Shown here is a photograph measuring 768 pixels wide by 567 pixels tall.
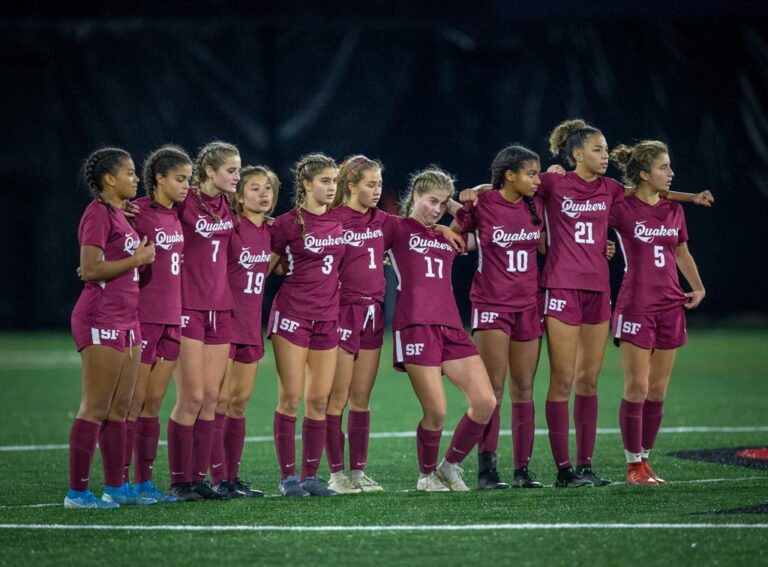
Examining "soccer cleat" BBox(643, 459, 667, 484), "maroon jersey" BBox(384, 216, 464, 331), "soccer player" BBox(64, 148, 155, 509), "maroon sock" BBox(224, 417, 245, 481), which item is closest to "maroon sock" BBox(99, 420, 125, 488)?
"soccer player" BBox(64, 148, 155, 509)

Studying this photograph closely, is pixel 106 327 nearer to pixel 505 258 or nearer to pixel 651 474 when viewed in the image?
pixel 505 258

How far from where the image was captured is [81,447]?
6219mm

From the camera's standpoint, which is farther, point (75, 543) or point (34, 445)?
point (34, 445)

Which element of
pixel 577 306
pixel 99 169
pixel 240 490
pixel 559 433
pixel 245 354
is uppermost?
pixel 99 169

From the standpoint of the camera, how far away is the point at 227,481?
691 cm

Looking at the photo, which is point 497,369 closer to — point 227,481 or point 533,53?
point 227,481

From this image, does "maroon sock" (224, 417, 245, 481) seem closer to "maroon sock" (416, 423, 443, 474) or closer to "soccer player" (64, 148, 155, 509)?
"soccer player" (64, 148, 155, 509)

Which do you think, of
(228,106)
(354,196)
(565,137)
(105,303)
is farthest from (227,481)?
(228,106)

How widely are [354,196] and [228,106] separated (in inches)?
457

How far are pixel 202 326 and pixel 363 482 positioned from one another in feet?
4.16

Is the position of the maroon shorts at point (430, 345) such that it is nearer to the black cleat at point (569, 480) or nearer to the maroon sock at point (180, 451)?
the black cleat at point (569, 480)

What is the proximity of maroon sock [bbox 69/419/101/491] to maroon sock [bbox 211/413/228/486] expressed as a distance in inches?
32.1

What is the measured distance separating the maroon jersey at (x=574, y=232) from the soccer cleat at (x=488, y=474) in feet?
3.30

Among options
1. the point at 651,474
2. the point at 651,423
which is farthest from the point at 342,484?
the point at 651,423
